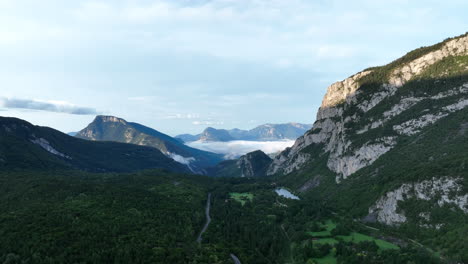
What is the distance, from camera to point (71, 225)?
4456 inches

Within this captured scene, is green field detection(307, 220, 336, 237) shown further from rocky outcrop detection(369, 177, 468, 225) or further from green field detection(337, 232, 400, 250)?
rocky outcrop detection(369, 177, 468, 225)

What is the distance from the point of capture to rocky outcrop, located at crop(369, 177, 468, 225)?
113m

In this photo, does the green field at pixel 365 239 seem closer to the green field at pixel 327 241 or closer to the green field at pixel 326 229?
the green field at pixel 327 241

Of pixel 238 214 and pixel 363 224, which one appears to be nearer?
pixel 363 224

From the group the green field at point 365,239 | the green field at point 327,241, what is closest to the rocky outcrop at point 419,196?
the green field at point 365,239

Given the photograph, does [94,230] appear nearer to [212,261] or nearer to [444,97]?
[212,261]

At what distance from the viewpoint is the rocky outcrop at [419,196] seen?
113m

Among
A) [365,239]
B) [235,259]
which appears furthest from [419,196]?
[235,259]

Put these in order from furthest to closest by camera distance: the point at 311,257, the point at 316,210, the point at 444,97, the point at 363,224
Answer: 1. the point at 444,97
2. the point at 316,210
3. the point at 363,224
4. the point at 311,257

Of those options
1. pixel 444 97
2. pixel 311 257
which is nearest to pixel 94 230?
pixel 311 257

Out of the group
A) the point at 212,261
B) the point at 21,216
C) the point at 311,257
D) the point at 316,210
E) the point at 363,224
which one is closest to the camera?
the point at 212,261

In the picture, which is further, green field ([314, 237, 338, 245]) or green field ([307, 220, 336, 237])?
green field ([307, 220, 336, 237])

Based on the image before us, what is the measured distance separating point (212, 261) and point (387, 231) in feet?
255

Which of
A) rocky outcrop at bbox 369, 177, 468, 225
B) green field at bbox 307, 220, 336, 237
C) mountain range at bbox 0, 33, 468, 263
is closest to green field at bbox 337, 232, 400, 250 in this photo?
mountain range at bbox 0, 33, 468, 263
